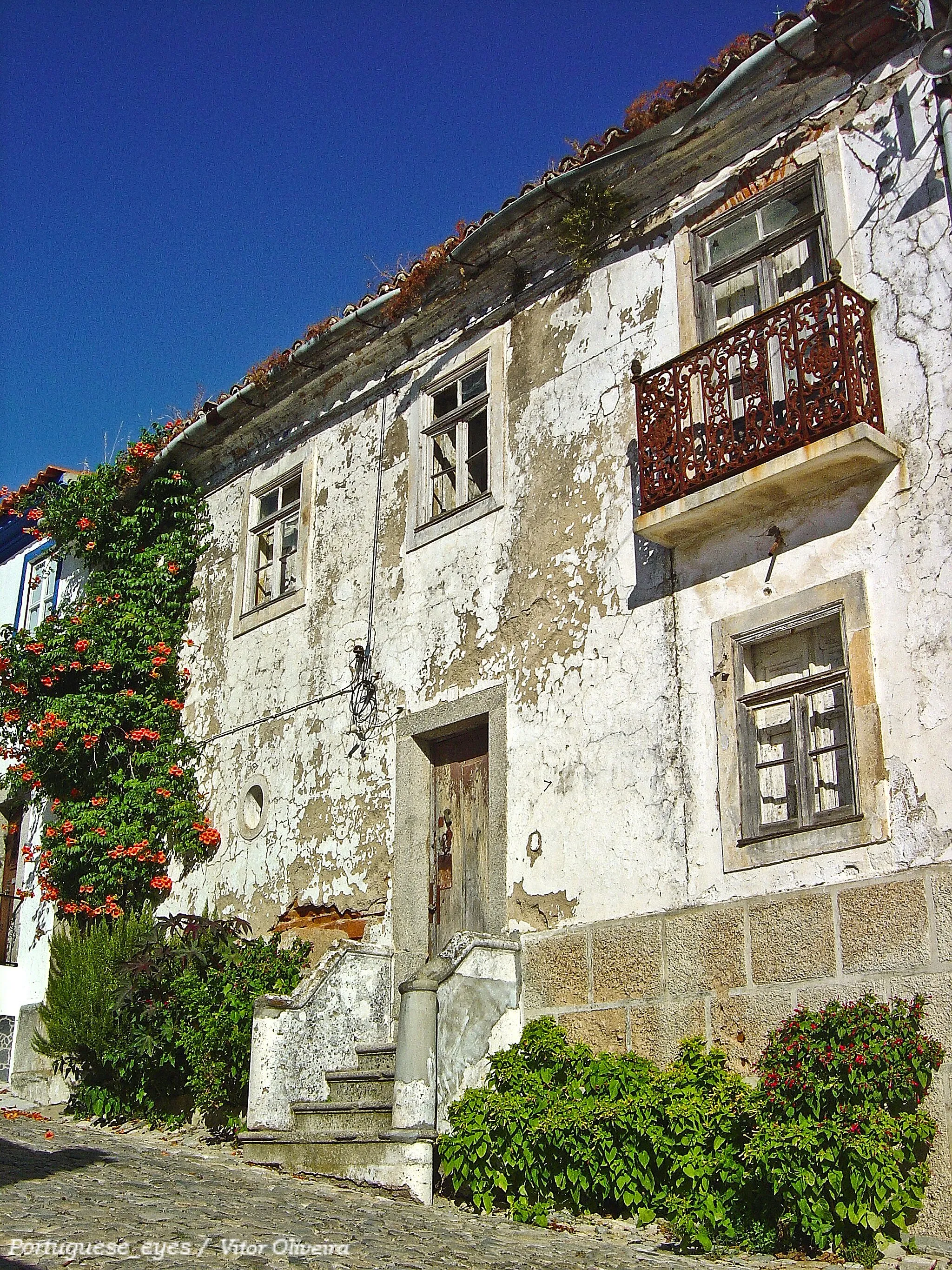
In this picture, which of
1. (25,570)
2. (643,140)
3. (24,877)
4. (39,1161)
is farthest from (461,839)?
(25,570)

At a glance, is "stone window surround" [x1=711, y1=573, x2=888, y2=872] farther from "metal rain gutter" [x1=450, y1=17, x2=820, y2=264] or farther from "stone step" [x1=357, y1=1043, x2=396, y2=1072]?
"metal rain gutter" [x1=450, y1=17, x2=820, y2=264]

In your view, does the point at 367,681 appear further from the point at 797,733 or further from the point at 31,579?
the point at 31,579

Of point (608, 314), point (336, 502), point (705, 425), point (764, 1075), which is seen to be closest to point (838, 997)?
point (764, 1075)

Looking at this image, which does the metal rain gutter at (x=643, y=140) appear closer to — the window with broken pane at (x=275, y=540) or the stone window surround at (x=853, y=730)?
the window with broken pane at (x=275, y=540)

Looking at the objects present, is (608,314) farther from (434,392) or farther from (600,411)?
(434,392)

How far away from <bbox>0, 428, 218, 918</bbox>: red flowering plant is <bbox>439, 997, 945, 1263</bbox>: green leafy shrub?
5.38 metres

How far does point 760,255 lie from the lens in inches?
343

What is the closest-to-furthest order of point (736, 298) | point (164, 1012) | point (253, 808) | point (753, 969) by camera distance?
1. point (753, 969)
2. point (736, 298)
3. point (164, 1012)
4. point (253, 808)

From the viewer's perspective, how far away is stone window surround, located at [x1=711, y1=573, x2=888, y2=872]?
23.1 ft

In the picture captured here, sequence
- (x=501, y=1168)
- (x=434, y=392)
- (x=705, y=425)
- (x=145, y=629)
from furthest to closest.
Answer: (x=145, y=629), (x=434, y=392), (x=705, y=425), (x=501, y=1168)

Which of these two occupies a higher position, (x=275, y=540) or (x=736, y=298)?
(x=736, y=298)

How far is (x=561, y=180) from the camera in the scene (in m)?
9.62

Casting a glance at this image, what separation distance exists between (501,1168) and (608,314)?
5.75 metres

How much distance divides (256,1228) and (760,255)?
21.2ft
